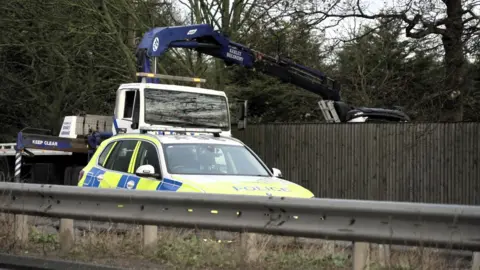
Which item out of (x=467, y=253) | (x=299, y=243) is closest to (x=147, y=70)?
(x=299, y=243)

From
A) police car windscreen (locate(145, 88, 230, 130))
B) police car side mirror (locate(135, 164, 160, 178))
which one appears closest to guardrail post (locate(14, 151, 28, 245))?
police car side mirror (locate(135, 164, 160, 178))

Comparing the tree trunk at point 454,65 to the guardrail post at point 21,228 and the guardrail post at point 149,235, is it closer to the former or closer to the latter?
the guardrail post at point 149,235

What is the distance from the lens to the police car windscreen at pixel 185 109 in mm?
14070

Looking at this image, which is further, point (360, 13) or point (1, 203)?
point (360, 13)

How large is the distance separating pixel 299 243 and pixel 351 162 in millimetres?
10164

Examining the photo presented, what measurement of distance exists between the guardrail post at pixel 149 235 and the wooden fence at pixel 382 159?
A: 891 cm

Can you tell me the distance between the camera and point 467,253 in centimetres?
545

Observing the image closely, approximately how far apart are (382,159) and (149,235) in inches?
397

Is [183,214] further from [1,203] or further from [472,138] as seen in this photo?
[472,138]

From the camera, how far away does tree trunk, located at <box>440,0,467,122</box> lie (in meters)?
12.8

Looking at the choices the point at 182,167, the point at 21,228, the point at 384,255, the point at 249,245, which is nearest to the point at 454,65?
the point at 182,167

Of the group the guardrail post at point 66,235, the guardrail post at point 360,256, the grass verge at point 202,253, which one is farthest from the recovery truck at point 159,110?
the guardrail post at point 360,256

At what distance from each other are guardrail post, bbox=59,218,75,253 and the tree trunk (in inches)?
325

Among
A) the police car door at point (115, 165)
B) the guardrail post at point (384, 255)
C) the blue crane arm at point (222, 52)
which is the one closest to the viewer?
the guardrail post at point (384, 255)
